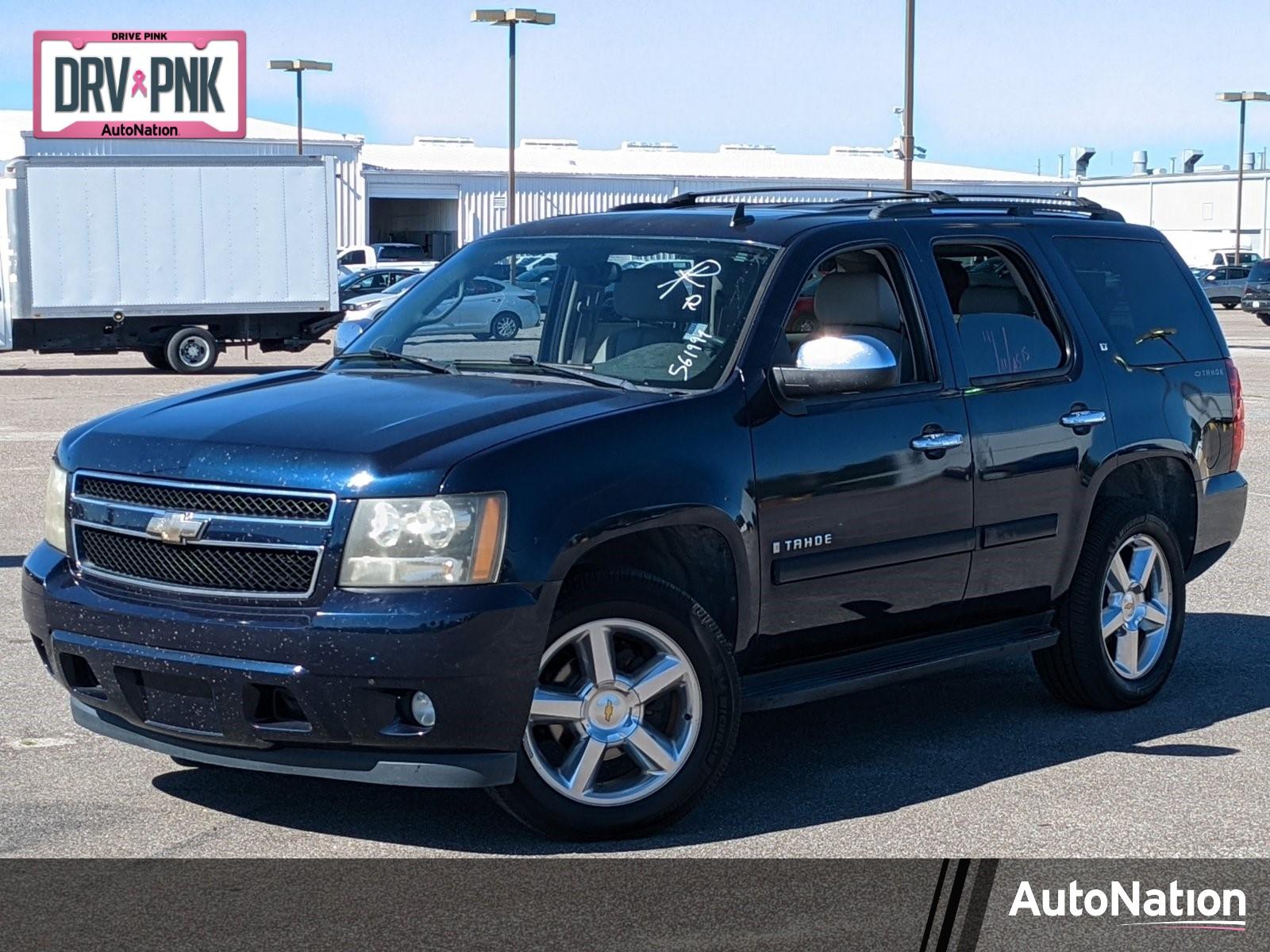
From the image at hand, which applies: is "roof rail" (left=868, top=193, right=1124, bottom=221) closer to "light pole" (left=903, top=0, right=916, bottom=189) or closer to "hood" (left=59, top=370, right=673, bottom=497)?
"hood" (left=59, top=370, right=673, bottom=497)

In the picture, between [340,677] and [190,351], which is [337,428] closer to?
[340,677]

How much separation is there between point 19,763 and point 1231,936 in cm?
374

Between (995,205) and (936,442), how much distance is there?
55.1 inches

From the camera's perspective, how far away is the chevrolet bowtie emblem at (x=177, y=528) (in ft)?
16.3

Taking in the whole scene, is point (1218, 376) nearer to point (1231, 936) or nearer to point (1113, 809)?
point (1113, 809)

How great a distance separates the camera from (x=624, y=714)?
523cm

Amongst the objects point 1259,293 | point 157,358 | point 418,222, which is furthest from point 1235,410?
point 418,222

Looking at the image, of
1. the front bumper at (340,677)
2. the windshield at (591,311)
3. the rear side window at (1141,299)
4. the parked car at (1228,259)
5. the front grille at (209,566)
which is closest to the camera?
the front bumper at (340,677)

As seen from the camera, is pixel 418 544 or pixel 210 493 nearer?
pixel 418 544

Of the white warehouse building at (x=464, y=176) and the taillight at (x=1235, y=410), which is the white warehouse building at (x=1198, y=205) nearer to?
the white warehouse building at (x=464, y=176)

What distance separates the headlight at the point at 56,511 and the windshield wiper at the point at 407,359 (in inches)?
45.4

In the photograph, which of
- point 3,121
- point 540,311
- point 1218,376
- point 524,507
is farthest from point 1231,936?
point 3,121

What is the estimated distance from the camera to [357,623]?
15.6 feet

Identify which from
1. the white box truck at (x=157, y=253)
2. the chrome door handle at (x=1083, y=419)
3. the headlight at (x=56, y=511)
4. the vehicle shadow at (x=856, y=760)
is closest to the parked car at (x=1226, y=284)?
the white box truck at (x=157, y=253)
